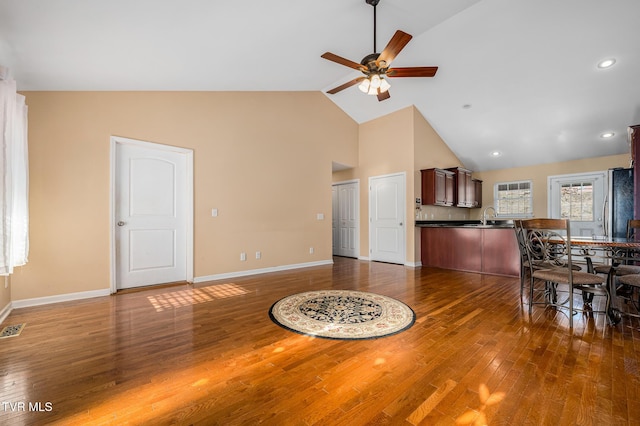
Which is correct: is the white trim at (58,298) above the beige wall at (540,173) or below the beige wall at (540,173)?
below

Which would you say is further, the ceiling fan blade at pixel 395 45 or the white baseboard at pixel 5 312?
the white baseboard at pixel 5 312

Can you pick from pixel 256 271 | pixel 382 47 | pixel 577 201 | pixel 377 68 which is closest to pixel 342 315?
pixel 256 271

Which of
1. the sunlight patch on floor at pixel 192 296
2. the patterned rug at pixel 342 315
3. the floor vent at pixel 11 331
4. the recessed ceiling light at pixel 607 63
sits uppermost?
the recessed ceiling light at pixel 607 63


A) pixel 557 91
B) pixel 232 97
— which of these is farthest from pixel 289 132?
pixel 557 91

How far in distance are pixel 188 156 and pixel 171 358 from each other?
3195 mm

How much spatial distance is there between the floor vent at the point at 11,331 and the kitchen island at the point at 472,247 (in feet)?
19.1

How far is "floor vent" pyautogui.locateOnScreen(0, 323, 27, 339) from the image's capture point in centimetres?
233

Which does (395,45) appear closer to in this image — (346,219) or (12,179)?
(12,179)

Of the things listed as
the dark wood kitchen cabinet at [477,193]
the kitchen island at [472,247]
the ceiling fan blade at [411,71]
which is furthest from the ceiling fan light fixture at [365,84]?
the dark wood kitchen cabinet at [477,193]

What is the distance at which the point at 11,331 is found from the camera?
2.42 meters

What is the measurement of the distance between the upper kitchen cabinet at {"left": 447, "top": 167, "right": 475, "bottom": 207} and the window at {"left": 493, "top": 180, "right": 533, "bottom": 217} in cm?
88

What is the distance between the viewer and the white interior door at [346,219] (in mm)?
6883

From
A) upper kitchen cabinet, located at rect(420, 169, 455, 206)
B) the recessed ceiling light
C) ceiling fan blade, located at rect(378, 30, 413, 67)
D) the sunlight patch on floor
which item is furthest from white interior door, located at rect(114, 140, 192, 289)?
the recessed ceiling light

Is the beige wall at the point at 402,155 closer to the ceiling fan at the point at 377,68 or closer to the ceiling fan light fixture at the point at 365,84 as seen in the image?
the ceiling fan at the point at 377,68
